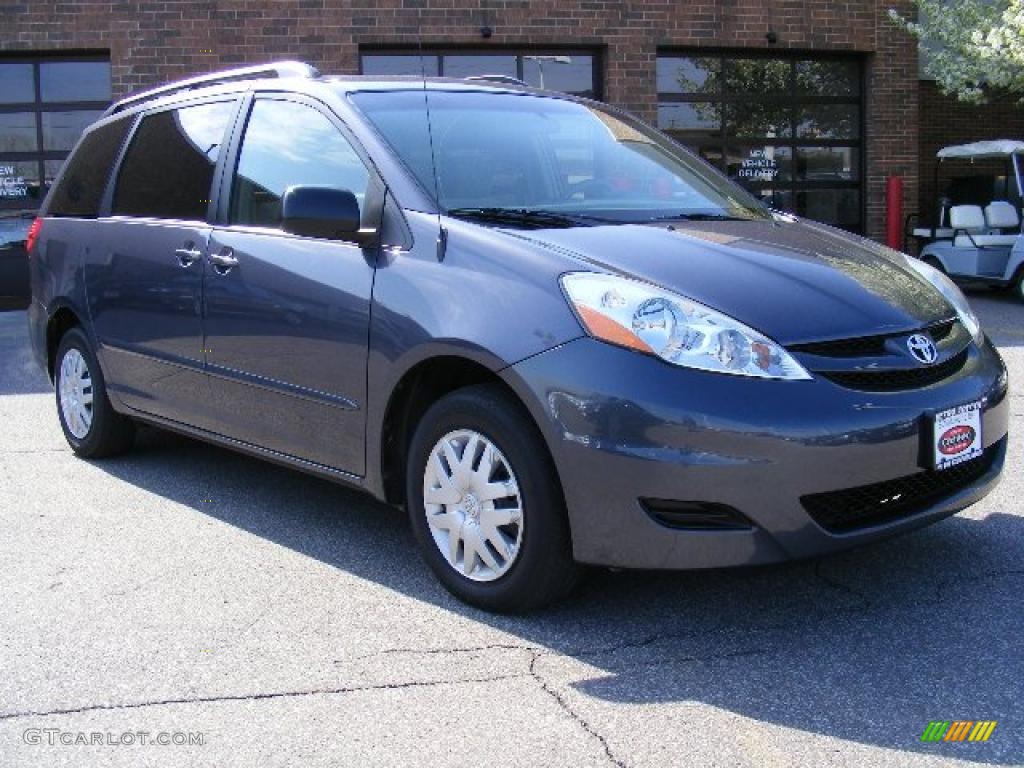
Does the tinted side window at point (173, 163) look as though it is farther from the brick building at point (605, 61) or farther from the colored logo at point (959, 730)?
the brick building at point (605, 61)

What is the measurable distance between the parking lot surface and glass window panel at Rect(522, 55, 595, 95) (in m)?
11.6

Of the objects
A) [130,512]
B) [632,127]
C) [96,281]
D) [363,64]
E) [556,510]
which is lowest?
[130,512]

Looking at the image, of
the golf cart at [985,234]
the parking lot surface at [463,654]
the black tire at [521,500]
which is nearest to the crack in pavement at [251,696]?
the parking lot surface at [463,654]

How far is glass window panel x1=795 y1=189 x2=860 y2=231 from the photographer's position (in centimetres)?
1698

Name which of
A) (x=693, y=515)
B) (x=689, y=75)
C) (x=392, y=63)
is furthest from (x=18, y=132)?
(x=693, y=515)

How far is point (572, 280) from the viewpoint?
3426 millimetres

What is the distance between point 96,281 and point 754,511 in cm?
355

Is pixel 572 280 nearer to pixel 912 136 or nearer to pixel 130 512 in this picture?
pixel 130 512

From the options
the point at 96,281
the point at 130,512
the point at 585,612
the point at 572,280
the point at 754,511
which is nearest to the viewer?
the point at 754,511

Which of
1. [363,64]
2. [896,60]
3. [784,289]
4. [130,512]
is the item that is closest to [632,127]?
[784,289]

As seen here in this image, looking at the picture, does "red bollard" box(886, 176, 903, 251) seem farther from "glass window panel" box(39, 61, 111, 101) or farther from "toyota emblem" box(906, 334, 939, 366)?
"toyota emblem" box(906, 334, 939, 366)

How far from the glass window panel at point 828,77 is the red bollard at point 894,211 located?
4.58 ft

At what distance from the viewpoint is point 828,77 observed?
1670 cm

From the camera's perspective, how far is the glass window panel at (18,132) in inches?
594
